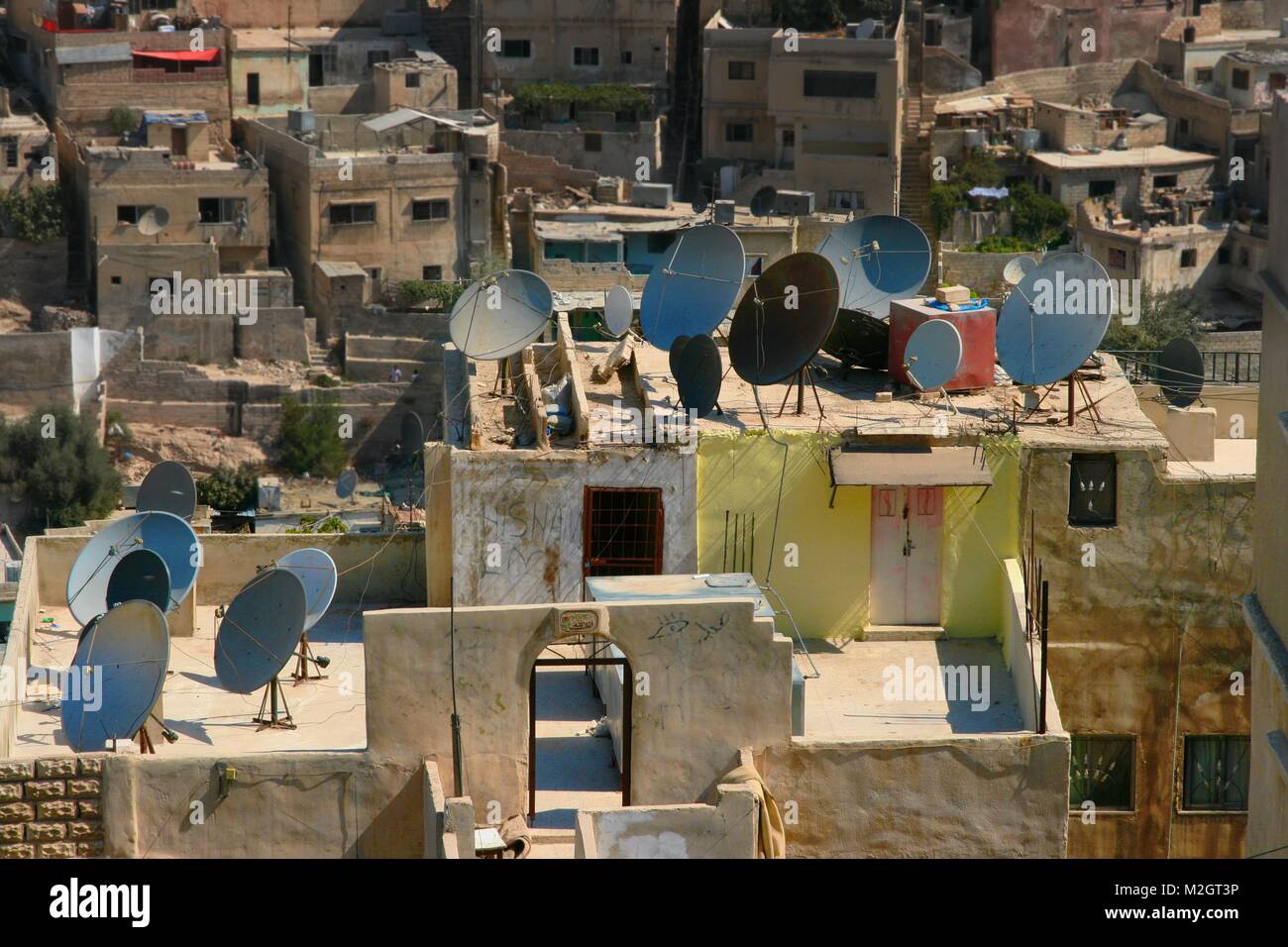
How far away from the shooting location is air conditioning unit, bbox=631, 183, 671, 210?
2206 inches

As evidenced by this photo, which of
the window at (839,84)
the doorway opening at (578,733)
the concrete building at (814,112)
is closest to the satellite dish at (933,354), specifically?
the doorway opening at (578,733)

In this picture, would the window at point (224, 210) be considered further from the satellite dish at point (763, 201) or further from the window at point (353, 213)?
the satellite dish at point (763, 201)

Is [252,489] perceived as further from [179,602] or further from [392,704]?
[392,704]

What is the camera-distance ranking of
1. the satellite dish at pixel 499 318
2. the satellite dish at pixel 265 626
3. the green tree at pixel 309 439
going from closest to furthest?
the satellite dish at pixel 265 626, the satellite dish at pixel 499 318, the green tree at pixel 309 439

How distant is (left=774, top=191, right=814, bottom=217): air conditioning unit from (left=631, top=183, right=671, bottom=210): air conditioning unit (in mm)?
2389

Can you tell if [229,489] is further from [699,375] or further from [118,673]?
[118,673]

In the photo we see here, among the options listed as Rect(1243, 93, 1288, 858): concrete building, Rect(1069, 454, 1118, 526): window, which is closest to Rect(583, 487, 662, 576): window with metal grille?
Rect(1069, 454, 1118, 526): window

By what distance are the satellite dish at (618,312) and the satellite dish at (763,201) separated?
32.8 m

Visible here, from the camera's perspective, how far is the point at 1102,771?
22562 mm

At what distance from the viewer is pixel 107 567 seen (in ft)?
67.6

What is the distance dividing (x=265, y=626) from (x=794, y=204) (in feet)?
121

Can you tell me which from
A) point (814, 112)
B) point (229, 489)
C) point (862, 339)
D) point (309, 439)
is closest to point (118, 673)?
point (862, 339)

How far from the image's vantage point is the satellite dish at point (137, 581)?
66.3 ft

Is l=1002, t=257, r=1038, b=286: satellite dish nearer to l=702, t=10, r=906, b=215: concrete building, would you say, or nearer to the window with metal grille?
the window with metal grille
